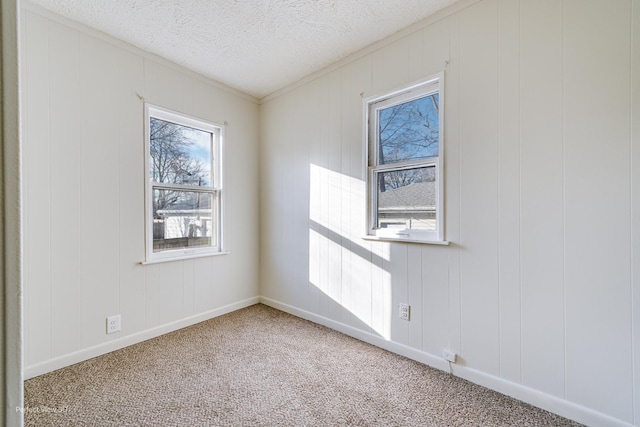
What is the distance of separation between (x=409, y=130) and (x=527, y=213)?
103 cm

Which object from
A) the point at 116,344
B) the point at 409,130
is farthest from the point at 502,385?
the point at 116,344

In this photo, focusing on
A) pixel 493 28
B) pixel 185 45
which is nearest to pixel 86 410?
Result: pixel 185 45

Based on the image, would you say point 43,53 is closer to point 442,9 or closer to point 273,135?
point 273,135

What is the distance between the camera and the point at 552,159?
1630 millimetres

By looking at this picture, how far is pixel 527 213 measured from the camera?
171 centimetres

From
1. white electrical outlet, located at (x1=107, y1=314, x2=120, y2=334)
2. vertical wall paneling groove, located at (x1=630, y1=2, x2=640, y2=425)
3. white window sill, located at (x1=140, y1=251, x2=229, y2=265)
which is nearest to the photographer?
vertical wall paneling groove, located at (x1=630, y1=2, x2=640, y2=425)

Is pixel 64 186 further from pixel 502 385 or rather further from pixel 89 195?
pixel 502 385

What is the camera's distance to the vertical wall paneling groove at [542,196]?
5.30 ft

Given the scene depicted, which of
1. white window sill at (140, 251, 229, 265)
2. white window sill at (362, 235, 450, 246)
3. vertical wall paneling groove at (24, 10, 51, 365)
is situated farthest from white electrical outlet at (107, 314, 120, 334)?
white window sill at (362, 235, 450, 246)

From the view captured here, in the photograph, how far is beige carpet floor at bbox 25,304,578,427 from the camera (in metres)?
1.58

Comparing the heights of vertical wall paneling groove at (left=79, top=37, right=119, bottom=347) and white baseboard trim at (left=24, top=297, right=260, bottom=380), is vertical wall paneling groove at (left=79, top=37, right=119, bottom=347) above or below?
above

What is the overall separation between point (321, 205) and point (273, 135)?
1103 mm

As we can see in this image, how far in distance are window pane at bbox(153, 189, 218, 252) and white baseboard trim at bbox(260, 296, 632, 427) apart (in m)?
1.68

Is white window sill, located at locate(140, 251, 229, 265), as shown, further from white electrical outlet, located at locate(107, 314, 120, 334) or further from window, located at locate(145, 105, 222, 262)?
white electrical outlet, located at locate(107, 314, 120, 334)
